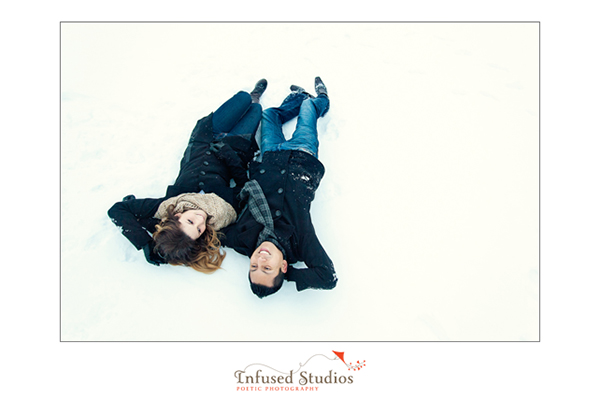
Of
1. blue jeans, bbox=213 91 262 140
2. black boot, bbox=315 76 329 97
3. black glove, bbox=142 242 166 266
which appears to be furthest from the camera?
black boot, bbox=315 76 329 97

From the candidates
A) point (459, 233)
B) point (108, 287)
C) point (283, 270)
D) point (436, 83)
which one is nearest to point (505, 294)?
point (459, 233)

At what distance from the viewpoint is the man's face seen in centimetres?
255

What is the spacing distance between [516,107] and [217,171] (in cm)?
353

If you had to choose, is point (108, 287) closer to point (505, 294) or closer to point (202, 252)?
point (202, 252)

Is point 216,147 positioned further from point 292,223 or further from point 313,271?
point 313,271

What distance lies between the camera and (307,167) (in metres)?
3.04

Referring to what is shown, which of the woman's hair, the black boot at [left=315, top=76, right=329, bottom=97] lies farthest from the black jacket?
the black boot at [left=315, top=76, right=329, bottom=97]

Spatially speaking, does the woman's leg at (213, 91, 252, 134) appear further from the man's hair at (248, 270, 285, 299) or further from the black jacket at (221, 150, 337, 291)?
the man's hair at (248, 270, 285, 299)

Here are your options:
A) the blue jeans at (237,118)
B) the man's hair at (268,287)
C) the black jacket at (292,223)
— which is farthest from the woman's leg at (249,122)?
the man's hair at (268,287)

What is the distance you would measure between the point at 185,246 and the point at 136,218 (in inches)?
28.7

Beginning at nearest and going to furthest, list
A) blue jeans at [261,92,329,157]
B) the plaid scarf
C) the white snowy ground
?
the plaid scarf → the white snowy ground → blue jeans at [261,92,329,157]

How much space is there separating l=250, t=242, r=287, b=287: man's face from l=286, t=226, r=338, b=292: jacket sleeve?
247mm

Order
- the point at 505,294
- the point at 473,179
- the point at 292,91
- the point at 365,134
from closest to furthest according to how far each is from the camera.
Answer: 1. the point at 505,294
2. the point at 473,179
3. the point at 365,134
4. the point at 292,91

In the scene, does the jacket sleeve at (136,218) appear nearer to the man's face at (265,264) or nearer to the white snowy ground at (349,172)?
the white snowy ground at (349,172)
